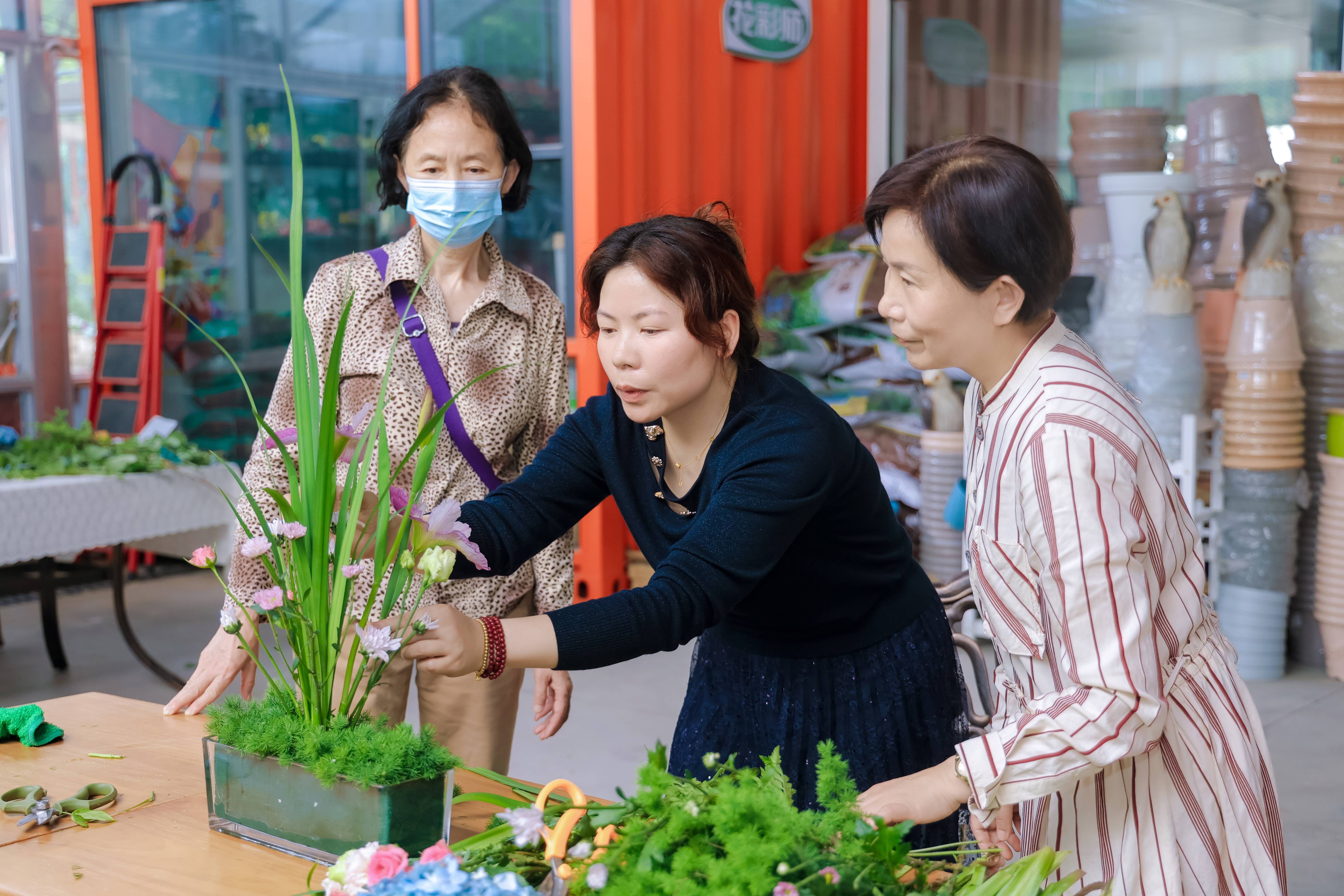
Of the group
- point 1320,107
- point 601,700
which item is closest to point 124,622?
point 601,700

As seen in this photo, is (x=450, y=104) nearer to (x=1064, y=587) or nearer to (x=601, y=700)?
(x=1064, y=587)

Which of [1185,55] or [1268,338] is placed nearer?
[1268,338]

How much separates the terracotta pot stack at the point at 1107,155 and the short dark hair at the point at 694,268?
11.1 feet

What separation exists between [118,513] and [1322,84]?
418cm

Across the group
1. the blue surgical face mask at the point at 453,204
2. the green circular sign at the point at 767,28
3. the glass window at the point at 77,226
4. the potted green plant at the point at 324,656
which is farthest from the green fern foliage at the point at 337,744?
the glass window at the point at 77,226

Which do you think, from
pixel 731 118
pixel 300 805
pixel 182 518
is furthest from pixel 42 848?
pixel 731 118

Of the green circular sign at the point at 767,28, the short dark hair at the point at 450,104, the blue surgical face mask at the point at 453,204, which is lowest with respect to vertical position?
the blue surgical face mask at the point at 453,204

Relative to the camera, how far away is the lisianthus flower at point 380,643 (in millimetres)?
1185

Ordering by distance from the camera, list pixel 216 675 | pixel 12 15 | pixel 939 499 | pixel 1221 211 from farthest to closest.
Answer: pixel 12 15 < pixel 939 499 < pixel 1221 211 < pixel 216 675

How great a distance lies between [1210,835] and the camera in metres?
1.29

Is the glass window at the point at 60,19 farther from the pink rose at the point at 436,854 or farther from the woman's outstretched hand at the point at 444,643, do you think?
the pink rose at the point at 436,854

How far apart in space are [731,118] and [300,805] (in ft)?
14.8

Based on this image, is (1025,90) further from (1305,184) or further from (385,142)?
(385,142)

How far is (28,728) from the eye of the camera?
5.41ft
